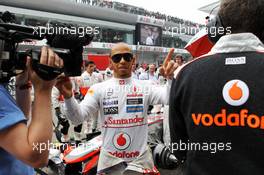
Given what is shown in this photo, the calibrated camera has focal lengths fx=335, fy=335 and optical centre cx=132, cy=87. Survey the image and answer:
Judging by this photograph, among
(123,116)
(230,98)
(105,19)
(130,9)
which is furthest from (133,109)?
(130,9)

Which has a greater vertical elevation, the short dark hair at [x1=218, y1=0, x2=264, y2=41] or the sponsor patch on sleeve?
the short dark hair at [x1=218, y1=0, x2=264, y2=41]

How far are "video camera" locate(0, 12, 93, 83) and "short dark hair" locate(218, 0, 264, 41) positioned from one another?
0.63 m

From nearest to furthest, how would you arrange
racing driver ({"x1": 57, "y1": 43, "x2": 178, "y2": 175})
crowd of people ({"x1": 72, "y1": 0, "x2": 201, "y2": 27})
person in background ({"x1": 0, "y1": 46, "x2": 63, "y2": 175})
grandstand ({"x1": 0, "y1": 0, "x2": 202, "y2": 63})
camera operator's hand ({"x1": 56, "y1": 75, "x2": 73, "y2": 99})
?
person in background ({"x1": 0, "y1": 46, "x2": 63, "y2": 175}), camera operator's hand ({"x1": 56, "y1": 75, "x2": 73, "y2": 99}), racing driver ({"x1": 57, "y1": 43, "x2": 178, "y2": 175}), grandstand ({"x1": 0, "y1": 0, "x2": 202, "y2": 63}), crowd of people ({"x1": 72, "y1": 0, "x2": 201, "y2": 27})

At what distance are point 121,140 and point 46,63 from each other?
1516 mm

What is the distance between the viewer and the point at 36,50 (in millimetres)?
1340

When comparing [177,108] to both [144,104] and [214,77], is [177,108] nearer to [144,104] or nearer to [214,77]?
[214,77]

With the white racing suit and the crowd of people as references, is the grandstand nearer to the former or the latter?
the crowd of people

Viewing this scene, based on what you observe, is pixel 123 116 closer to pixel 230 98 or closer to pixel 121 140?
pixel 121 140

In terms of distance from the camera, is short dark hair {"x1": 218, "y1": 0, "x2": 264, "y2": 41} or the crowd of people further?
the crowd of people

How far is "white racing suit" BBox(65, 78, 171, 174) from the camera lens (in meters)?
2.67

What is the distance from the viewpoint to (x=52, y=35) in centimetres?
140

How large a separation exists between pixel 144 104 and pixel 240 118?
60.8 inches

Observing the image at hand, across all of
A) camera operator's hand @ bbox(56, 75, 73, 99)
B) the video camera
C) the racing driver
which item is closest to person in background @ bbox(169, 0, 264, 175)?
the video camera

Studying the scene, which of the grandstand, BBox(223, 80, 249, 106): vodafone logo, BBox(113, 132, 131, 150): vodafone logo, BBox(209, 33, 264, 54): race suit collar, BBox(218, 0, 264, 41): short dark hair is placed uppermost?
the grandstand
